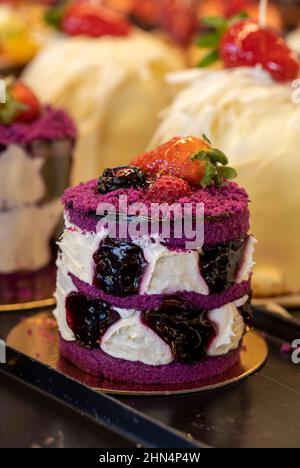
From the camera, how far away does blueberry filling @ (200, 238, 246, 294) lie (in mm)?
1922

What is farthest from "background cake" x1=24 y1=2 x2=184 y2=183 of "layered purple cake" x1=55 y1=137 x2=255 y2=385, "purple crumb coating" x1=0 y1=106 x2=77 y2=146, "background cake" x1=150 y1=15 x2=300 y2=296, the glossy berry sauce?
the glossy berry sauce

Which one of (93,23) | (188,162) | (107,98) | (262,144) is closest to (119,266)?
(188,162)

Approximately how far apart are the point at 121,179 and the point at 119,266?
0.19m

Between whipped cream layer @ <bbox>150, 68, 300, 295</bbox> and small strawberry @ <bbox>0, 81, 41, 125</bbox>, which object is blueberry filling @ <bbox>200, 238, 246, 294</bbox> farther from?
small strawberry @ <bbox>0, 81, 41, 125</bbox>

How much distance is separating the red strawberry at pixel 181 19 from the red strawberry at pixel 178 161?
189 cm

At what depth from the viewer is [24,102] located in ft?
8.98

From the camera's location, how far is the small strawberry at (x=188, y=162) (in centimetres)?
200

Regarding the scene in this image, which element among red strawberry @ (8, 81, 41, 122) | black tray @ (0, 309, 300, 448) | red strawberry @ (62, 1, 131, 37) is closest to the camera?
black tray @ (0, 309, 300, 448)

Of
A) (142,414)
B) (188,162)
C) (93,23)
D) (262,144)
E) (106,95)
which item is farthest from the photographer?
(93,23)

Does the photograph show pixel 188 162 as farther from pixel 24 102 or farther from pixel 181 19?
pixel 181 19

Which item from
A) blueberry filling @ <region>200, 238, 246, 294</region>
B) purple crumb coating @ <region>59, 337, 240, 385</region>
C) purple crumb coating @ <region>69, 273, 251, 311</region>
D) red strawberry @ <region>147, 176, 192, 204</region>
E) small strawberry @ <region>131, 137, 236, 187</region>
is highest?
small strawberry @ <region>131, 137, 236, 187</region>

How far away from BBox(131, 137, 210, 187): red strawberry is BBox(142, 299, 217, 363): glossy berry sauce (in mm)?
287

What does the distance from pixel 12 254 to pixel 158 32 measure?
200 cm

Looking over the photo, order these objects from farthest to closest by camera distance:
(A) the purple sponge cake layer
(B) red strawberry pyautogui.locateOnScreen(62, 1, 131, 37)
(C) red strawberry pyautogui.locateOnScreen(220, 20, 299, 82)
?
(B) red strawberry pyautogui.locateOnScreen(62, 1, 131, 37) → (C) red strawberry pyautogui.locateOnScreen(220, 20, 299, 82) → (A) the purple sponge cake layer
